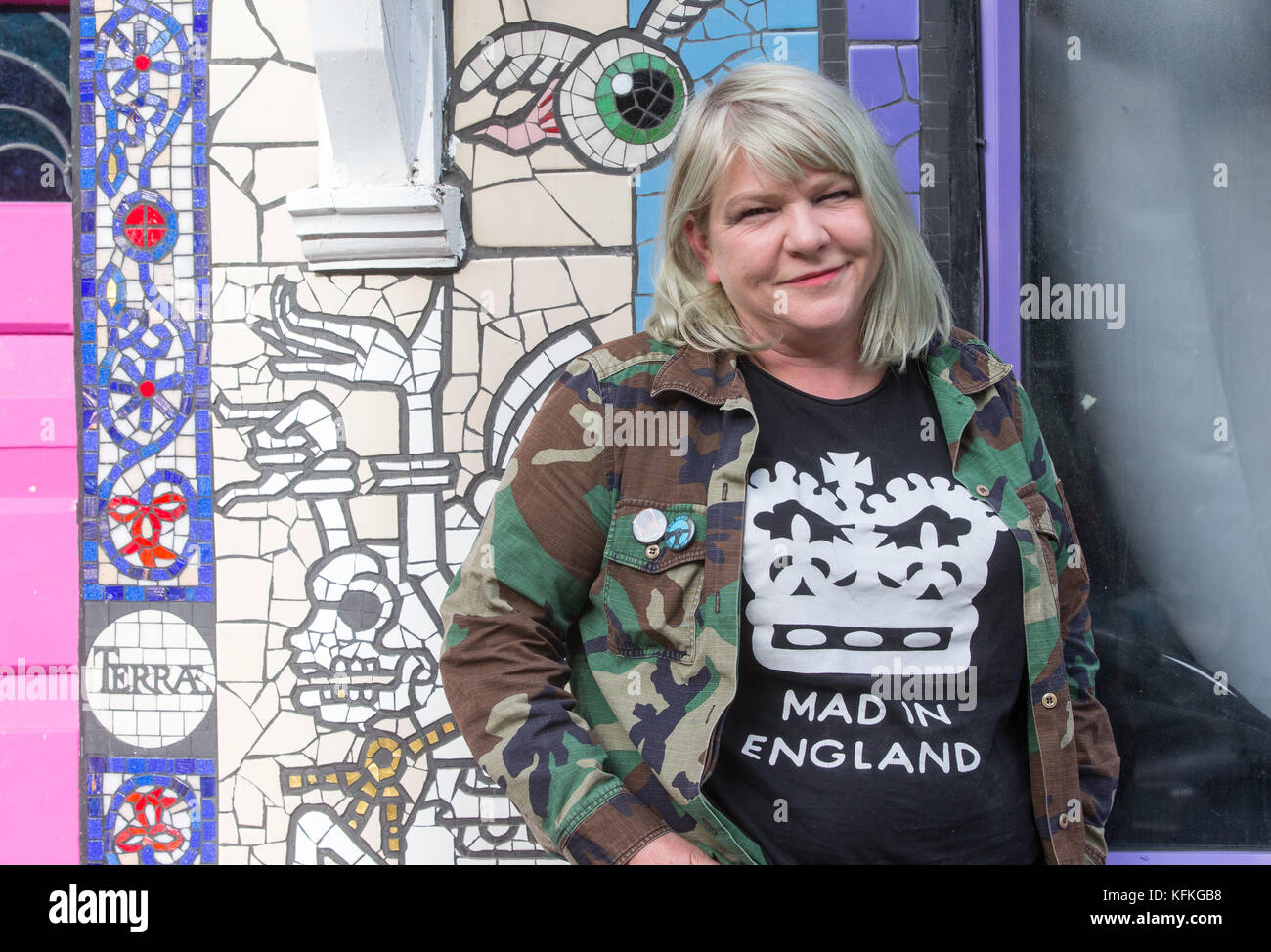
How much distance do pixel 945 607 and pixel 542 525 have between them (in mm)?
568

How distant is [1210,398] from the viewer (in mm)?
2277

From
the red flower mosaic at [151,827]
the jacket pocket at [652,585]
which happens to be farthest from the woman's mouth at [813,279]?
the red flower mosaic at [151,827]

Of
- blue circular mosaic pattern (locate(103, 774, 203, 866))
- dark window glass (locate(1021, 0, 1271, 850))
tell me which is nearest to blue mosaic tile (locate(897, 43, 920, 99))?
dark window glass (locate(1021, 0, 1271, 850))

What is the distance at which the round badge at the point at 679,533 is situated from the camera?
4.34 feet

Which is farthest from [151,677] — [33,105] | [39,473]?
[33,105]

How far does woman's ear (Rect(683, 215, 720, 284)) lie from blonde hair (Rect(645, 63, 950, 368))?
11mm

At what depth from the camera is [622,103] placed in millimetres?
2096

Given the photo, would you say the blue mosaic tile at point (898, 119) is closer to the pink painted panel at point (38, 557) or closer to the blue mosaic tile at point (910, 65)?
the blue mosaic tile at point (910, 65)

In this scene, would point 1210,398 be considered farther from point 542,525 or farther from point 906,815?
point 542,525

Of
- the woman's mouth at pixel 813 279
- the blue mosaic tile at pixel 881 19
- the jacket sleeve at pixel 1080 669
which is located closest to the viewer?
the woman's mouth at pixel 813 279

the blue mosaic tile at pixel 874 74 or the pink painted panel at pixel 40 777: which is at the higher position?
the blue mosaic tile at pixel 874 74

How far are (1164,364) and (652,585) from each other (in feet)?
5.33

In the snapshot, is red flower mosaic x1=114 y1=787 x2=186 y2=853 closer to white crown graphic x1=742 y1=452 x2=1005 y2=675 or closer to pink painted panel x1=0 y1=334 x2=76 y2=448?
pink painted panel x1=0 y1=334 x2=76 y2=448

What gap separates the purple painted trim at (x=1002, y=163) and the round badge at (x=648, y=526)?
1.26 meters
